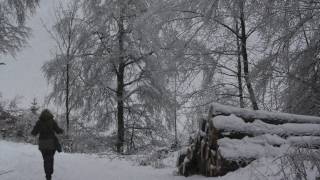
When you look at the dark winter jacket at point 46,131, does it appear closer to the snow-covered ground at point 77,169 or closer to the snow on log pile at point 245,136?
the snow-covered ground at point 77,169

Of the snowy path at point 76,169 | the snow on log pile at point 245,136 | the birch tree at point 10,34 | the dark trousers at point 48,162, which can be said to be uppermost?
the birch tree at point 10,34

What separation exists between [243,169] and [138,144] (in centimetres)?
1321

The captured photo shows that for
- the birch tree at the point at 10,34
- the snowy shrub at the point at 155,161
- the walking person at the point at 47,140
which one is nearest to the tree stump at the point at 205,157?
the snowy shrub at the point at 155,161

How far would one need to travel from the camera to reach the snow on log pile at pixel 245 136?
315 inches

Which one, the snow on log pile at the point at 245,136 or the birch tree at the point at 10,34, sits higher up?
the birch tree at the point at 10,34

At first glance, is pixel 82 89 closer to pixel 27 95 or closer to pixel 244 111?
pixel 244 111

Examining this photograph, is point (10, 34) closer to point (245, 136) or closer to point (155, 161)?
point (155, 161)

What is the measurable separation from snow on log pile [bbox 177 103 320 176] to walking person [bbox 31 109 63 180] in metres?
3.02

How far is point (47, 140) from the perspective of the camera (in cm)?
1002

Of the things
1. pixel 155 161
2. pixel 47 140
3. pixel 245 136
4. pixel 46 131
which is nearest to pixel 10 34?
pixel 155 161

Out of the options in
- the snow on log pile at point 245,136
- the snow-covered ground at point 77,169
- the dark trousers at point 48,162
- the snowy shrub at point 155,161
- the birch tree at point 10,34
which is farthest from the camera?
the birch tree at point 10,34

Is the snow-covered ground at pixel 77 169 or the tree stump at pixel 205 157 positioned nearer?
the tree stump at pixel 205 157

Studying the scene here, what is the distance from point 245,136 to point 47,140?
4067 mm

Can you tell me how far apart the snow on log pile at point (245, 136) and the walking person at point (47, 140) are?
3023 millimetres
